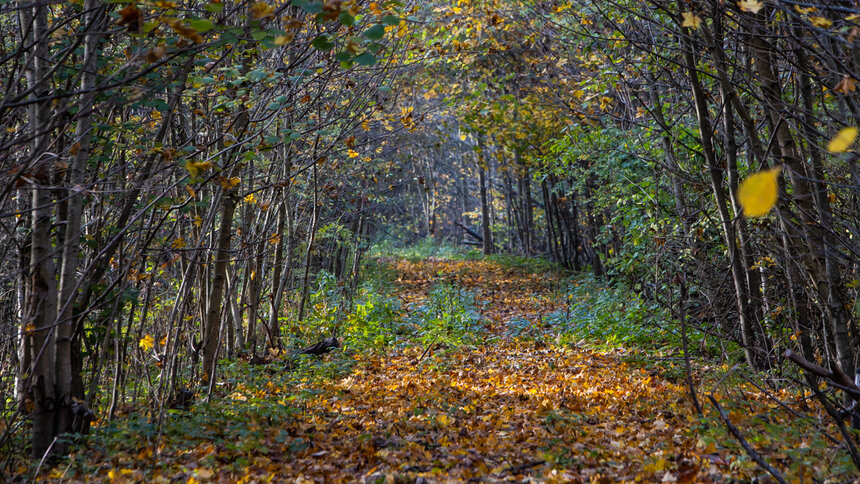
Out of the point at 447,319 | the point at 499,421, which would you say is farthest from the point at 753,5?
the point at 447,319

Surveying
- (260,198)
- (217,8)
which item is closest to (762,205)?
(217,8)

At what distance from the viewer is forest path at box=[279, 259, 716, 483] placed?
3.58 metres

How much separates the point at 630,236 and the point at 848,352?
4681 millimetres

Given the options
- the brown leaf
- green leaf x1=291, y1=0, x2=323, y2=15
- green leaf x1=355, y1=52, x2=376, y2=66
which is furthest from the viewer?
green leaf x1=355, y1=52, x2=376, y2=66

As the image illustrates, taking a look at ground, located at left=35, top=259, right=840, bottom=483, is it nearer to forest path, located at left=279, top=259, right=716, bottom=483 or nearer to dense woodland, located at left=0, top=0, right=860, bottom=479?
forest path, located at left=279, top=259, right=716, bottom=483

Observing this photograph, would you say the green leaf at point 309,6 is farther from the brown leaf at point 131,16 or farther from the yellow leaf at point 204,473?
the yellow leaf at point 204,473

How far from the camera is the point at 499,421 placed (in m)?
4.80

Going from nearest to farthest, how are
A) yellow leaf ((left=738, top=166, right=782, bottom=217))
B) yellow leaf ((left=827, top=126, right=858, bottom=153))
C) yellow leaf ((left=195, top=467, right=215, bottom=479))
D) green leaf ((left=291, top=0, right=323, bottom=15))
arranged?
yellow leaf ((left=738, top=166, right=782, bottom=217)) → yellow leaf ((left=827, top=126, right=858, bottom=153)) → green leaf ((left=291, top=0, right=323, bottom=15)) → yellow leaf ((left=195, top=467, right=215, bottom=479))

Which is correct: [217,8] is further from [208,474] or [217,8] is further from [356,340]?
[356,340]

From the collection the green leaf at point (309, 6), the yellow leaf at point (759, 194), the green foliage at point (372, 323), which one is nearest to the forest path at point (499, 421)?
the green foliage at point (372, 323)

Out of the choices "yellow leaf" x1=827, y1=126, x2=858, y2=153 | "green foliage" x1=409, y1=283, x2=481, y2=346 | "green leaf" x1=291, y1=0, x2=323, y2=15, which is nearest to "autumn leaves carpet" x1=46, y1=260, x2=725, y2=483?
"green foliage" x1=409, y1=283, x2=481, y2=346

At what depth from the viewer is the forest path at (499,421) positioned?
3.58 metres

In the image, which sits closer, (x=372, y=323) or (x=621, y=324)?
(x=621, y=324)

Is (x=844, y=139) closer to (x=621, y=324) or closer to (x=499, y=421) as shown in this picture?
(x=499, y=421)
